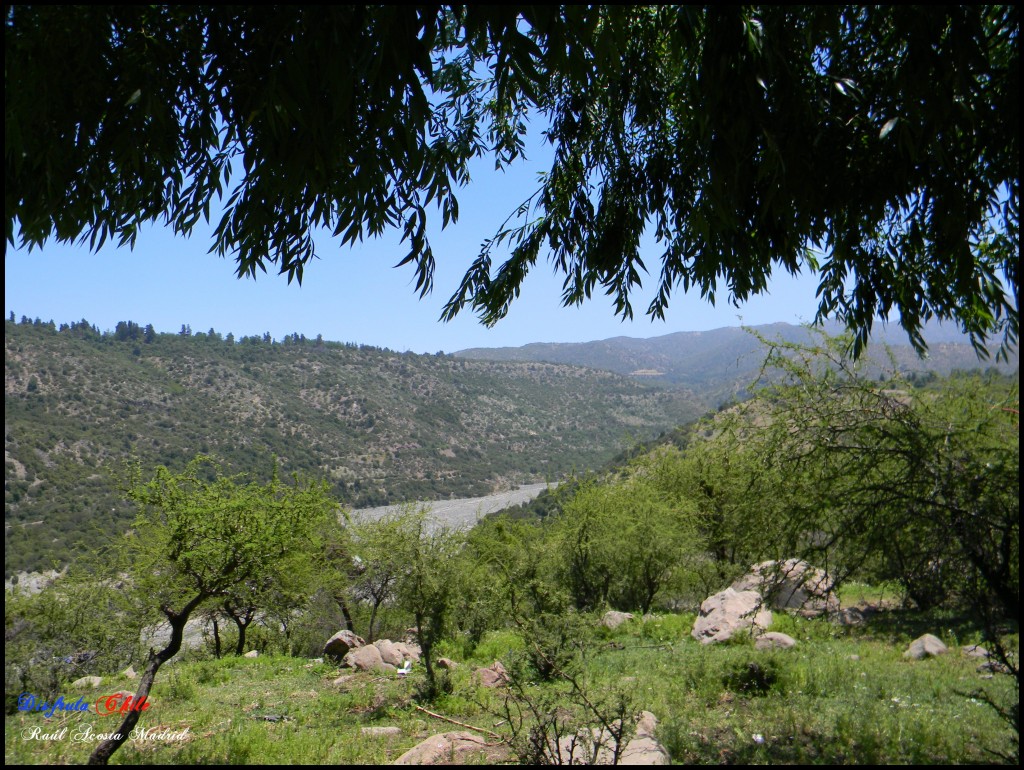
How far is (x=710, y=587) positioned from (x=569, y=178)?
15073 mm

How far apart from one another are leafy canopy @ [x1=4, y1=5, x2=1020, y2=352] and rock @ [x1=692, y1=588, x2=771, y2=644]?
734 cm

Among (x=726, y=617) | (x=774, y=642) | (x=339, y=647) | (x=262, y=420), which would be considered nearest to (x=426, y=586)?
(x=774, y=642)

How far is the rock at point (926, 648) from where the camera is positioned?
7.17 metres

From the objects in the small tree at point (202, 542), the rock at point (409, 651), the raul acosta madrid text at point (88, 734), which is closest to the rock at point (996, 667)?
the raul acosta madrid text at point (88, 734)

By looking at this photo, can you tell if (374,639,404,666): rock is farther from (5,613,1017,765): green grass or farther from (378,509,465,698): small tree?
(378,509,465,698): small tree

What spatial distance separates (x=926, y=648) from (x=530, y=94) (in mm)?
7481

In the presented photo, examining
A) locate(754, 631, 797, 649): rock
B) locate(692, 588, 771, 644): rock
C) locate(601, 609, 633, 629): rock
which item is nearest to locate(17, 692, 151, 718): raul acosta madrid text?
locate(754, 631, 797, 649): rock

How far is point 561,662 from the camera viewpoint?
265 inches

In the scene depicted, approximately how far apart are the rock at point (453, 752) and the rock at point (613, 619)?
27.5 ft

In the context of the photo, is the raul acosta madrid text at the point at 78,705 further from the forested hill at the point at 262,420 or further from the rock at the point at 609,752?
the rock at the point at 609,752

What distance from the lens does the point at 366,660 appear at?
1125cm

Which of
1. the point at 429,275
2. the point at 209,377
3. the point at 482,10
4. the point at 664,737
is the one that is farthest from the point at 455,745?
the point at 209,377

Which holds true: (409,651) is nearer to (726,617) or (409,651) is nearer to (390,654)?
(390,654)

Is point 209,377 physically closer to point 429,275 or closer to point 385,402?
point 385,402
